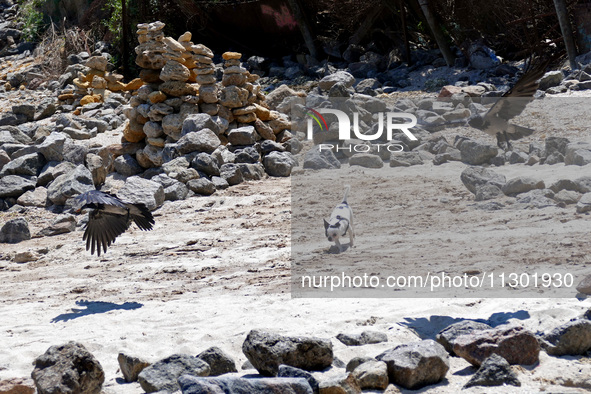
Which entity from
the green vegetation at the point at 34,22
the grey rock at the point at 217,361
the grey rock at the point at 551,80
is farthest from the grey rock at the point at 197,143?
the green vegetation at the point at 34,22

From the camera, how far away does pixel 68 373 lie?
321 cm

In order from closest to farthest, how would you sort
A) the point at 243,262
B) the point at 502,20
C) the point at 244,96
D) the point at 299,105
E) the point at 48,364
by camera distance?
the point at 48,364
the point at 243,262
the point at 244,96
the point at 299,105
the point at 502,20

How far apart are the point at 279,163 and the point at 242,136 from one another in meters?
0.74

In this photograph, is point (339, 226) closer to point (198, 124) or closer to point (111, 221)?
point (111, 221)

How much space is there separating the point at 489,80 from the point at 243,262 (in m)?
7.10

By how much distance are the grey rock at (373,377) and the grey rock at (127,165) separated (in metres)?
6.50

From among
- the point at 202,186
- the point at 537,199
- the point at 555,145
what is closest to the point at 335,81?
the point at 202,186

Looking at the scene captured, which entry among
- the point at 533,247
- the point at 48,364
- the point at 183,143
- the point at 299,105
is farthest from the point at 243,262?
the point at 299,105

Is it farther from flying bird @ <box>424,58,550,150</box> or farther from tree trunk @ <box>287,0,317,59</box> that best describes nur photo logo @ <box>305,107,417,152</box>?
tree trunk @ <box>287,0,317,59</box>

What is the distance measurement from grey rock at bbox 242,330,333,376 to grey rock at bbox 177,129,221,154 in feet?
18.2

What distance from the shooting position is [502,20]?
12.6 m

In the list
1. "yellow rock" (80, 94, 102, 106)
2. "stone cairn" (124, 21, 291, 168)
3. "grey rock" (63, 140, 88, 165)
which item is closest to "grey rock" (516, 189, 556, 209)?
"stone cairn" (124, 21, 291, 168)

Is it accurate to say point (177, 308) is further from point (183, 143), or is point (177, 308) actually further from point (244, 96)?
point (244, 96)

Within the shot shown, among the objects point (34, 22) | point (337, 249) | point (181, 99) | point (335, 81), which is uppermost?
A: point (34, 22)
